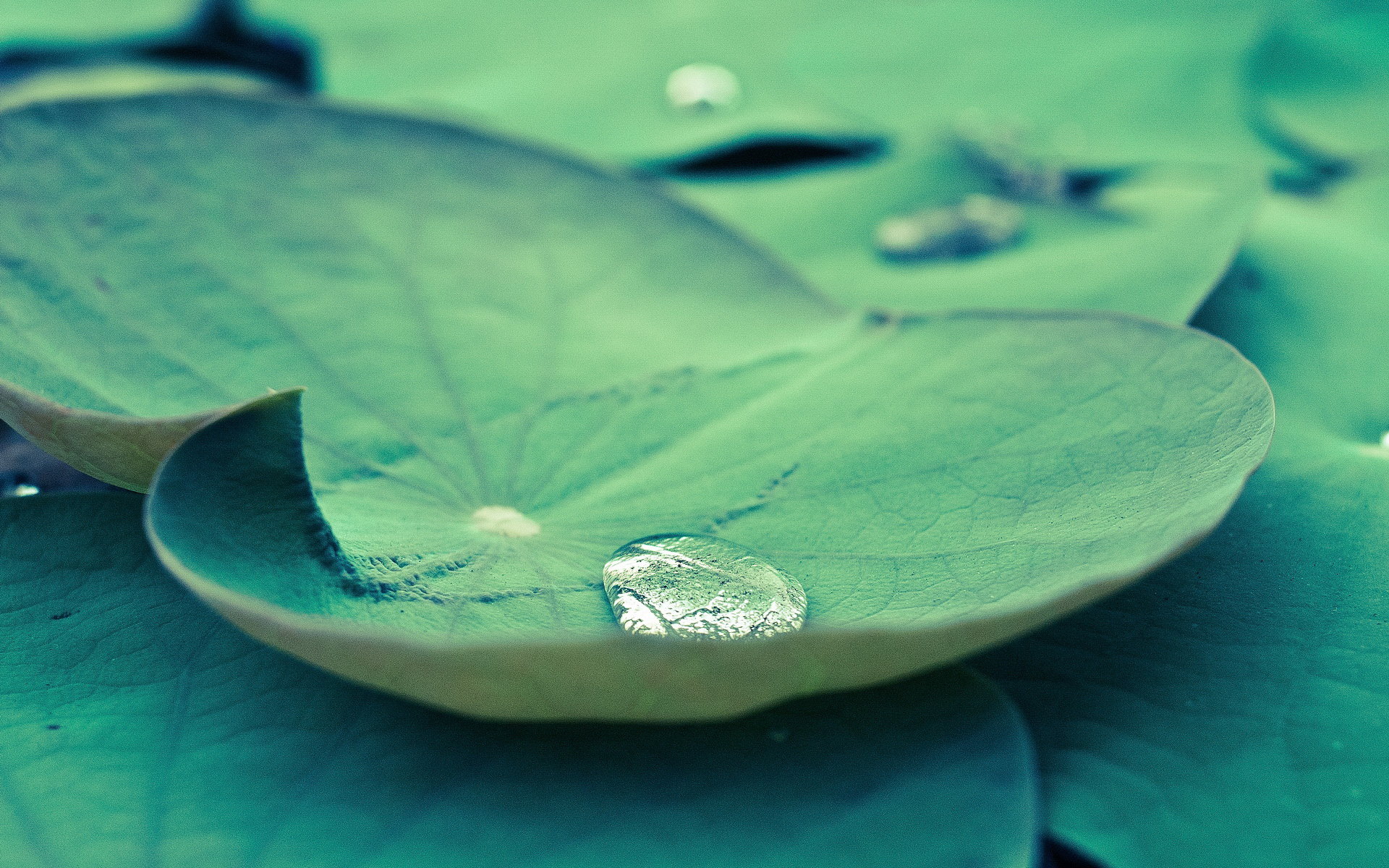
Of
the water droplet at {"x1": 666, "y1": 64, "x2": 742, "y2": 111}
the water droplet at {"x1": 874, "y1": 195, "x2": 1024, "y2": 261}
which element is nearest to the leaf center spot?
the water droplet at {"x1": 874, "y1": 195, "x2": 1024, "y2": 261}

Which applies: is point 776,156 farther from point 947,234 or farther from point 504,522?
point 504,522

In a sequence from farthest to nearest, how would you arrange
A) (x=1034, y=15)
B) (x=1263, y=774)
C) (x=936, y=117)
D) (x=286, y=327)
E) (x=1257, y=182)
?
(x=1034, y=15) < (x=936, y=117) < (x=1257, y=182) < (x=286, y=327) < (x=1263, y=774)

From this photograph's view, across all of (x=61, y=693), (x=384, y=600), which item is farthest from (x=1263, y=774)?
(x=61, y=693)

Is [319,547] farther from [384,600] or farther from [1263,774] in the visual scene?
[1263,774]

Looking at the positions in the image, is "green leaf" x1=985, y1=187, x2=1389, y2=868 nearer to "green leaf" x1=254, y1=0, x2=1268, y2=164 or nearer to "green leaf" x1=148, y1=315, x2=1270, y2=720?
"green leaf" x1=148, y1=315, x2=1270, y2=720

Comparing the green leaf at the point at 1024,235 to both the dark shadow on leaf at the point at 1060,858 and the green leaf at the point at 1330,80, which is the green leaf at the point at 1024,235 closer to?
the green leaf at the point at 1330,80

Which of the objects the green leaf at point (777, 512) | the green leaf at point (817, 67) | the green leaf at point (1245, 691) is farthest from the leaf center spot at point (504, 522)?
the green leaf at point (817, 67)

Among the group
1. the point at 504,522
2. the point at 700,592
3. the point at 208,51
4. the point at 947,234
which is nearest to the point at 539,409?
the point at 504,522
